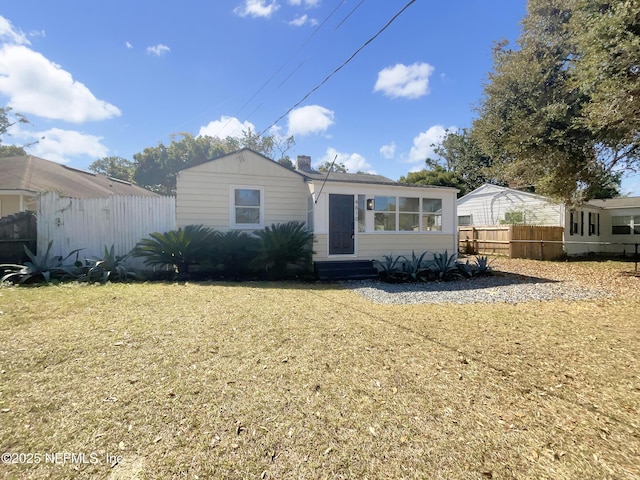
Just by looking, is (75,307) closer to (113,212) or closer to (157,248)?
(157,248)

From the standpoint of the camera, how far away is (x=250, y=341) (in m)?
3.74

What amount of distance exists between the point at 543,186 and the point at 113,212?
16.2 metres

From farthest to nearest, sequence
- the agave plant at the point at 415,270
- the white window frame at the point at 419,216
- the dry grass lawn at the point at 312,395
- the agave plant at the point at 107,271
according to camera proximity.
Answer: the white window frame at the point at 419,216
the agave plant at the point at 415,270
the agave plant at the point at 107,271
the dry grass lawn at the point at 312,395

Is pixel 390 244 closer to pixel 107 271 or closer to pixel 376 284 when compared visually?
pixel 376 284

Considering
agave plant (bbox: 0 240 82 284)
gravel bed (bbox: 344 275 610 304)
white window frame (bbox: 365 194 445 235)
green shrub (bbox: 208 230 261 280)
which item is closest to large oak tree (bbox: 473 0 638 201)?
white window frame (bbox: 365 194 445 235)

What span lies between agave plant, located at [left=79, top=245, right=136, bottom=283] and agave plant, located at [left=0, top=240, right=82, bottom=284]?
45cm

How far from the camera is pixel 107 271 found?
298 inches

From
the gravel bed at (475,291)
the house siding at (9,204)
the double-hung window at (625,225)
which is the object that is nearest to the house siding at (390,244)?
the gravel bed at (475,291)

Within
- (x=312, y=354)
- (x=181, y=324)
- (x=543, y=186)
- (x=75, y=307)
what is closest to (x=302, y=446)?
(x=312, y=354)

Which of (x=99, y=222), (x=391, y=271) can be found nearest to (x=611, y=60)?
(x=391, y=271)

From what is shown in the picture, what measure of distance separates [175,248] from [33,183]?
6.90 metres

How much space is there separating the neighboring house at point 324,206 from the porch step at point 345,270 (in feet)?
0.94

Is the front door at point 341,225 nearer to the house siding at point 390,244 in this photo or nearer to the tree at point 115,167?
the house siding at point 390,244

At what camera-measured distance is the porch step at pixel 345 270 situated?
9039mm
